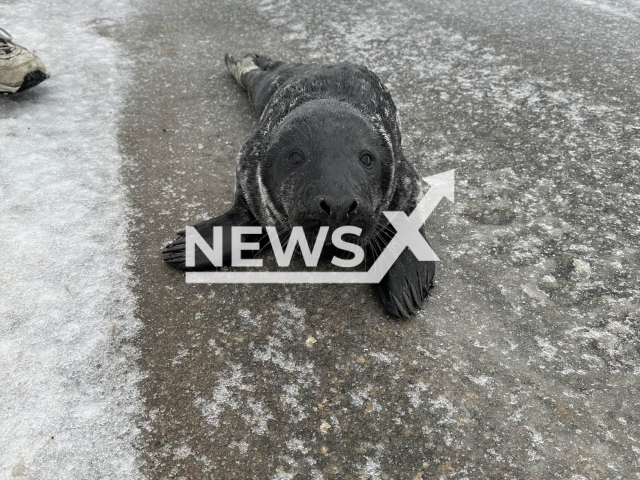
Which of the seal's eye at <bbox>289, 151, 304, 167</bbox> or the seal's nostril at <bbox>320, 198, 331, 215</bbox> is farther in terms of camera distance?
the seal's eye at <bbox>289, 151, 304, 167</bbox>

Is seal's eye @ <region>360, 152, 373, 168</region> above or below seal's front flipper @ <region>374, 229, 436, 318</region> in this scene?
above

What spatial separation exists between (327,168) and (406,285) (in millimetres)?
762

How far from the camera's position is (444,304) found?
2.88 metres

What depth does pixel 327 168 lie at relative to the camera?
2.67 meters

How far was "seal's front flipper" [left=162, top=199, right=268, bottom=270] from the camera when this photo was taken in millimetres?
3096

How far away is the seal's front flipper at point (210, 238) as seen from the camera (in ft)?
10.2

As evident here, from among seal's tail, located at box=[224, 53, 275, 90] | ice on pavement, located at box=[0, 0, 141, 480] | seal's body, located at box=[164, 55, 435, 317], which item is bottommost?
ice on pavement, located at box=[0, 0, 141, 480]

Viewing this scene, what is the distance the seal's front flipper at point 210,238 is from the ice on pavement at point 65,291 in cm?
28

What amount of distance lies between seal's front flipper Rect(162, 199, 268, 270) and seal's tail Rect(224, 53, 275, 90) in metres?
2.11

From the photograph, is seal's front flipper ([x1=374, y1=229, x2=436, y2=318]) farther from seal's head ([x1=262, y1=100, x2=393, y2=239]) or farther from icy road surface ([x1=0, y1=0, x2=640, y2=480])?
seal's head ([x1=262, y1=100, x2=393, y2=239])

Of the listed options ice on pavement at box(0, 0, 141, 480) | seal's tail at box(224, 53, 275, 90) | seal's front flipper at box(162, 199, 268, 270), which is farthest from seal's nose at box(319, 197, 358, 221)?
seal's tail at box(224, 53, 275, 90)

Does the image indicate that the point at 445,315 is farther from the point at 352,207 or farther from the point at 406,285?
the point at 352,207

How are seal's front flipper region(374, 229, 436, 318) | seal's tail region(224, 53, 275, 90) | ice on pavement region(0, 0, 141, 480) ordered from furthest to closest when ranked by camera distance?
seal's tail region(224, 53, 275, 90), seal's front flipper region(374, 229, 436, 318), ice on pavement region(0, 0, 141, 480)

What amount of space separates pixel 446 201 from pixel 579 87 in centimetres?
207
